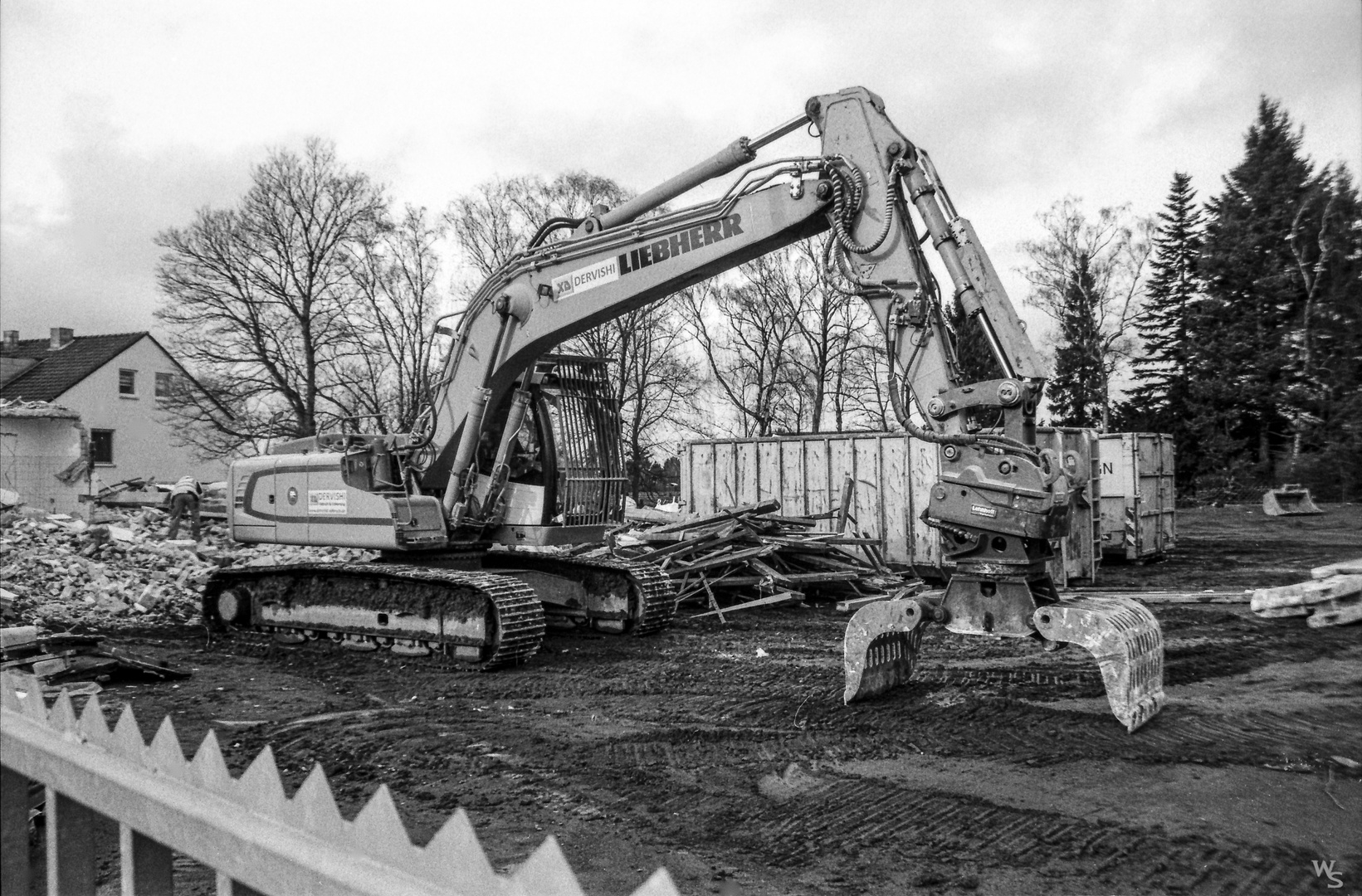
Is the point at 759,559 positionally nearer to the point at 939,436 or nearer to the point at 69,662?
the point at 939,436

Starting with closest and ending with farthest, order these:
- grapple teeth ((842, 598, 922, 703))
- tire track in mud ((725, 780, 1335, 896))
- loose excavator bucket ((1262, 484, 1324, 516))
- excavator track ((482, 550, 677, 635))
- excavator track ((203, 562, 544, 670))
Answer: tire track in mud ((725, 780, 1335, 896)), grapple teeth ((842, 598, 922, 703)), excavator track ((203, 562, 544, 670)), excavator track ((482, 550, 677, 635)), loose excavator bucket ((1262, 484, 1324, 516))

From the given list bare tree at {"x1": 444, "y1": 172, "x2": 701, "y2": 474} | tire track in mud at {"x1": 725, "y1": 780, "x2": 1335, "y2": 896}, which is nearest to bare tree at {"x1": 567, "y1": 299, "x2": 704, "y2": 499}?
bare tree at {"x1": 444, "y1": 172, "x2": 701, "y2": 474}

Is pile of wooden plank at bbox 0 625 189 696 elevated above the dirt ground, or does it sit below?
above

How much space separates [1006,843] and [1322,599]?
786 cm

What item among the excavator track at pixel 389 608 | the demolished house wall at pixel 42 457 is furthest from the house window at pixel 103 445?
the excavator track at pixel 389 608

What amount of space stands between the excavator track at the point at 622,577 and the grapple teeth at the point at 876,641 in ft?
11.4

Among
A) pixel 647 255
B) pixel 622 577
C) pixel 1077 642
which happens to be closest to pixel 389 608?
pixel 622 577

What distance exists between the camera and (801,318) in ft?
117

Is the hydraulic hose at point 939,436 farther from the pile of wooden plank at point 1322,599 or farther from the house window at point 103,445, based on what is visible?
the house window at point 103,445

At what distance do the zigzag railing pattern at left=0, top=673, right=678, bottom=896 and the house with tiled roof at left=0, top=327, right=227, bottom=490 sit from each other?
134 ft

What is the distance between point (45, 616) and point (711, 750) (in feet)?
30.0

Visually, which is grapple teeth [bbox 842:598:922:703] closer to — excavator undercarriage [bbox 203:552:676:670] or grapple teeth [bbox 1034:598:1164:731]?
grapple teeth [bbox 1034:598:1164:731]

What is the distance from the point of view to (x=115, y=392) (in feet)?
135

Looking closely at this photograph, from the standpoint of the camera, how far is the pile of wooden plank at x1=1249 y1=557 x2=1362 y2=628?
10109 mm
